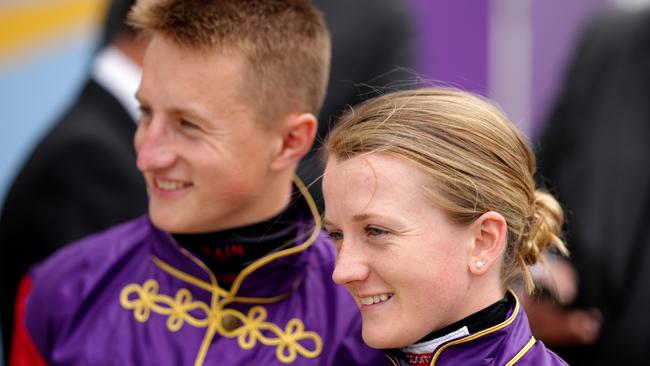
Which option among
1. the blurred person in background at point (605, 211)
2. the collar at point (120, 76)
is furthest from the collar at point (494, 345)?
the collar at point (120, 76)

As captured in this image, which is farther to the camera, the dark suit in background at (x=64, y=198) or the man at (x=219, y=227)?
the dark suit in background at (x=64, y=198)

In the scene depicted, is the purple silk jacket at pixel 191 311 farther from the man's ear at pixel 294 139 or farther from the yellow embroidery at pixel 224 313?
the man's ear at pixel 294 139

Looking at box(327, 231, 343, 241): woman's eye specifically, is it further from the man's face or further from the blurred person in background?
the blurred person in background

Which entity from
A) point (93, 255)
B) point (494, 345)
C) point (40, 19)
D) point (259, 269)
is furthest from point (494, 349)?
point (40, 19)

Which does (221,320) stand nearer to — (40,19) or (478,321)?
(478,321)

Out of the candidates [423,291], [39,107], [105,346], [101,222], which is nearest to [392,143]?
[423,291]

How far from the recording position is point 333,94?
12.6 feet

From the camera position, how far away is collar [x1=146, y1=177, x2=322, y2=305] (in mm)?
2475

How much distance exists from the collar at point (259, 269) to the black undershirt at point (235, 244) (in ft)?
0.06

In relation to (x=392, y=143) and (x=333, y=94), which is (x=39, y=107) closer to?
(x=333, y=94)

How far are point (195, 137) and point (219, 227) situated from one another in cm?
22

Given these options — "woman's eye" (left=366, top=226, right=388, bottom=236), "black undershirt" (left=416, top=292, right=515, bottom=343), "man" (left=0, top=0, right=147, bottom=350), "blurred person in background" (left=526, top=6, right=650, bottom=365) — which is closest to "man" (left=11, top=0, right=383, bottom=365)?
"black undershirt" (left=416, top=292, right=515, bottom=343)

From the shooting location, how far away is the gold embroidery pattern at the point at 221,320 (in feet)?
7.94

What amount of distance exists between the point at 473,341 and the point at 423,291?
142 millimetres
